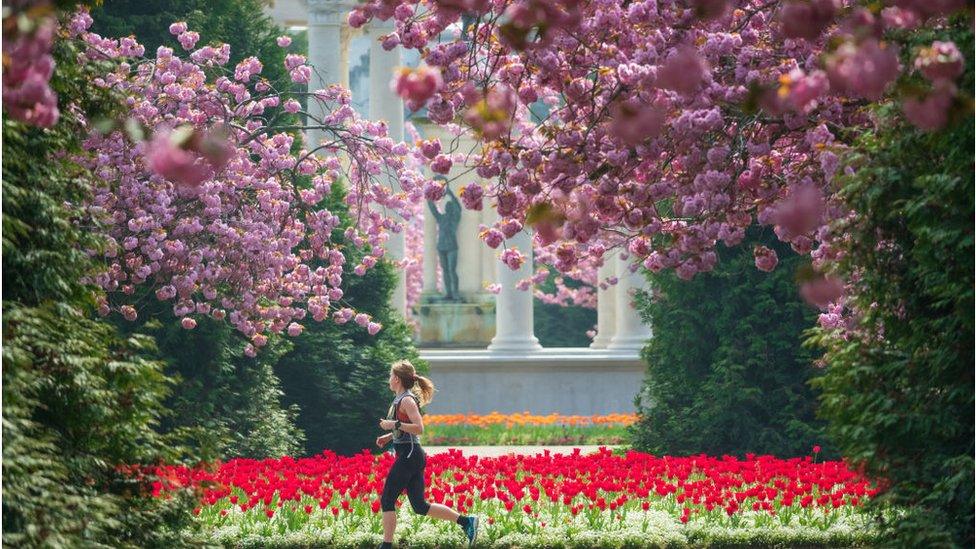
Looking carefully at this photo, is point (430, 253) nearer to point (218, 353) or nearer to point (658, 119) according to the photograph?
point (218, 353)

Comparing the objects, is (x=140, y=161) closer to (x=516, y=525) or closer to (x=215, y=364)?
(x=215, y=364)

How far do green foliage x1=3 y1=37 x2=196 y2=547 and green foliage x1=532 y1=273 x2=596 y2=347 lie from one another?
4884 cm

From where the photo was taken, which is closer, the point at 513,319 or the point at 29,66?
the point at 29,66

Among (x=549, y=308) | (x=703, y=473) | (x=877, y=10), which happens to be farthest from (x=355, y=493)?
(x=549, y=308)

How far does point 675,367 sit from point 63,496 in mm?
16585

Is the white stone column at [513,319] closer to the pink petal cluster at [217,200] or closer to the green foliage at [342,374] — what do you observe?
the green foliage at [342,374]

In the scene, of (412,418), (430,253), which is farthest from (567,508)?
(430,253)

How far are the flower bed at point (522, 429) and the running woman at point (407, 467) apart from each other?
14.8 m

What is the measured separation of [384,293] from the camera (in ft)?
94.0

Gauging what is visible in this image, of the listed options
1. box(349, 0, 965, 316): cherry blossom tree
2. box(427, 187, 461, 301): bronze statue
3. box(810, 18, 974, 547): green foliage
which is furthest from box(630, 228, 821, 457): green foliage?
box(427, 187, 461, 301): bronze statue

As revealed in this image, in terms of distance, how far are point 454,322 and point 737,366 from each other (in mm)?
25792

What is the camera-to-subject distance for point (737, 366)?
24.1m

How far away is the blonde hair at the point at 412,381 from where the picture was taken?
1603 centimetres

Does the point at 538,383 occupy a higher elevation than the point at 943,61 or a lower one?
lower
